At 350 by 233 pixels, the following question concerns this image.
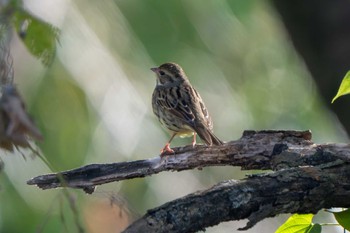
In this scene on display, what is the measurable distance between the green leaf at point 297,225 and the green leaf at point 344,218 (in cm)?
9

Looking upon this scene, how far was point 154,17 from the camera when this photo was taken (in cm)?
1159

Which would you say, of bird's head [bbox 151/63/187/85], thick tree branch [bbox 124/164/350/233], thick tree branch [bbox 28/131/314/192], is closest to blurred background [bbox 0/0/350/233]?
bird's head [bbox 151/63/187/85]

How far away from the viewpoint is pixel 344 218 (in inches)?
119

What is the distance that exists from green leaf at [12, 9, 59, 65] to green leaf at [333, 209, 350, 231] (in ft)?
4.73

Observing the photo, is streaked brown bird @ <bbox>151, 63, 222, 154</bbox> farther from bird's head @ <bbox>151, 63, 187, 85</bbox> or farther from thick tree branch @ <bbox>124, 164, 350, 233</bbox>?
thick tree branch @ <bbox>124, 164, 350, 233</bbox>

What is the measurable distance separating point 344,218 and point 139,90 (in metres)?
6.56

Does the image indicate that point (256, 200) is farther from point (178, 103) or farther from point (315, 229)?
point (178, 103)

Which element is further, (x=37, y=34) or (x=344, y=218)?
(x=344, y=218)

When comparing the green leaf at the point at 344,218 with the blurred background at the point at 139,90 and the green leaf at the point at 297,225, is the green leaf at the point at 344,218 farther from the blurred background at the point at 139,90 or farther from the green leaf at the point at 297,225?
the blurred background at the point at 139,90

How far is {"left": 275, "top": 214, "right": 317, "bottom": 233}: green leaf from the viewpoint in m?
3.01

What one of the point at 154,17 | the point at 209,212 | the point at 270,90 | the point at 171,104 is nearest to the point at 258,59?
the point at 270,90

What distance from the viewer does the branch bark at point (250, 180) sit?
9.21 ft

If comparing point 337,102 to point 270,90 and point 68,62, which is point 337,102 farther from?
point 270,90

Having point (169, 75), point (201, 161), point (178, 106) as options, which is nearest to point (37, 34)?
point (201, 161)
